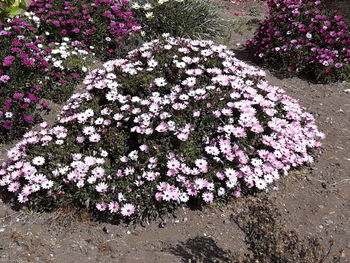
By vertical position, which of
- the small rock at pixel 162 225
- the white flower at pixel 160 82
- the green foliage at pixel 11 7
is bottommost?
the small rock at pixel 162 225

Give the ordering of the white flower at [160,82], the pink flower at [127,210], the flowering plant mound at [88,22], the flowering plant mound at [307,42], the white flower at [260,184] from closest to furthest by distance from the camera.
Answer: the pink flower at [127,210] → the white flower at [260,184] → the white flower at [160,82] → the flowering plant mound at [307,42] → the flowering plant mound at [88,22]

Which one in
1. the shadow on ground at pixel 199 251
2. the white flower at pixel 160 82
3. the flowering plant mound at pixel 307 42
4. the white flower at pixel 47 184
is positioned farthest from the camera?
the flowering plant mound at pixel 307 42

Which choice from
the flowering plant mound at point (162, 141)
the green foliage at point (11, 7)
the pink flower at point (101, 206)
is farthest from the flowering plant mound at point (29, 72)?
the green foliage at point (11, 7)

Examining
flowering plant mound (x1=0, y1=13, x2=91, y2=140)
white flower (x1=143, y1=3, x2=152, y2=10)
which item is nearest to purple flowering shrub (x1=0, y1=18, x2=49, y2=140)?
flowering plant mound (x1=0, y1=13, x2=91, y2=140)

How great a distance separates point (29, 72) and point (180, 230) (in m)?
3.27

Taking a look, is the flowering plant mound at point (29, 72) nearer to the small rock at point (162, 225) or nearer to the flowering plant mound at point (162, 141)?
the flowering plant mound at point (162, 141)

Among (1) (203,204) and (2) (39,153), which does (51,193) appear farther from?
(1) (203,204)

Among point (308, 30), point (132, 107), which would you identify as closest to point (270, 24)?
point (308, 30)

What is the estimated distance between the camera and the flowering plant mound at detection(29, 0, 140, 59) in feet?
23.5

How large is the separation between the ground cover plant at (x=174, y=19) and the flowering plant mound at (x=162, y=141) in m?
2.94

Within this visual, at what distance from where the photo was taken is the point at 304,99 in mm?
6492

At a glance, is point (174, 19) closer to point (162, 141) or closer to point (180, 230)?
point (162, 141)

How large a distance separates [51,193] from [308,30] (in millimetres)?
5523

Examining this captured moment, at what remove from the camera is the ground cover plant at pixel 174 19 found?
26.4ft
